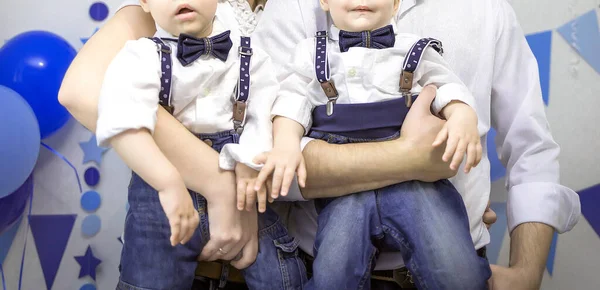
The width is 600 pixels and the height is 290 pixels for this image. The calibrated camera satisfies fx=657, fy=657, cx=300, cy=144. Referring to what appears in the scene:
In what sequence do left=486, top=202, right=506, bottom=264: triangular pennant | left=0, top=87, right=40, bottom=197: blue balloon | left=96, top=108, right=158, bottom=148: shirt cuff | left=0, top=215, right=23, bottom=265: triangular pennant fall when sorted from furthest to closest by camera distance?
left=486, top=202, right=506, bottom=264: triangular pennant < left=0, top=215, right=23, bottom=265: triangular pennant < left=0, top=87, right=40, bottom=197: blue balloon < left=96, top=108, right=158, bottom=148: shirt cuff

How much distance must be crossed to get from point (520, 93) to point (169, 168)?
102 cm

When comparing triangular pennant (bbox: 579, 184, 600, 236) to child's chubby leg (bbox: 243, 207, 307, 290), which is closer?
child's chubby leg (bbox: 243, 207, 307, 290)

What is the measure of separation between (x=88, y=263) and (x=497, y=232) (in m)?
1.48

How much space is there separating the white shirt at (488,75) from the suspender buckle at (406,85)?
0.24m

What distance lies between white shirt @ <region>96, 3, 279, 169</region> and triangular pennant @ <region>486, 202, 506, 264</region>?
1146 mm

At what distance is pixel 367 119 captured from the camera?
157 cm

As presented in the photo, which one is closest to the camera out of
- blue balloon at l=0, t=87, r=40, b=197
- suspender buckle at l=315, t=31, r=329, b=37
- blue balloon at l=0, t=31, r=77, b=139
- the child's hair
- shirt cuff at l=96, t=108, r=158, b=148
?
shirt cuff at l=96, t=108, r=158, b=148

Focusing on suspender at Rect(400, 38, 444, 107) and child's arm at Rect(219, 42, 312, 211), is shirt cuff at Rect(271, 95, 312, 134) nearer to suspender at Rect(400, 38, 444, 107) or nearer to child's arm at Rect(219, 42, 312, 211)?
child's arm at Rect(219, 42, 312, 211)

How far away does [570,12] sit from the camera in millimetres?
2324

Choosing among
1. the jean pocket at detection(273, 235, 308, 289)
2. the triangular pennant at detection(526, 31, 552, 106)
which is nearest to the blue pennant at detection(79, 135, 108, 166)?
the jean pocket at detection(273, 235, 308, 289)

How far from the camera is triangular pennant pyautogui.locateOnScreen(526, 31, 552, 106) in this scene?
91.9 inches

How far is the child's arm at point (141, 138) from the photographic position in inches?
52.3

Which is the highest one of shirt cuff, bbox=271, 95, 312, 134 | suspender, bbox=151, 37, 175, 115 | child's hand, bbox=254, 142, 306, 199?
suspender, bbox=151, 37, 175, 115

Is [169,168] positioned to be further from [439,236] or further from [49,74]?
[49,74]
